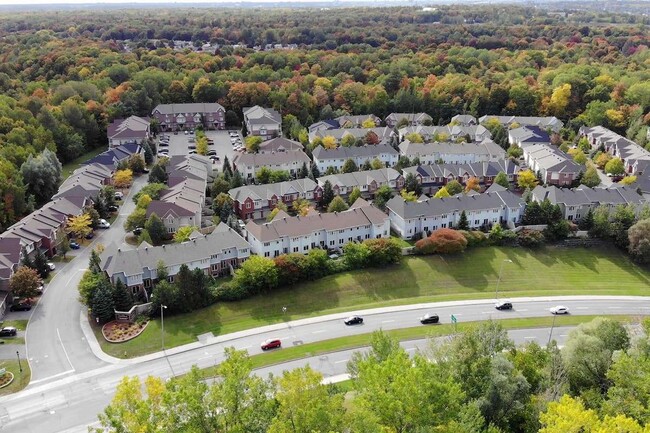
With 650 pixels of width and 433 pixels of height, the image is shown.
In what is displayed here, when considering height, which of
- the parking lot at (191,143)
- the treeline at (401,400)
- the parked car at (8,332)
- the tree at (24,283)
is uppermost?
the treeline at (401,400)

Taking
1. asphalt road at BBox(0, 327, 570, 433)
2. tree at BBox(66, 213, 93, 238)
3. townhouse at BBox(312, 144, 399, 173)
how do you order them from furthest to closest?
1. townhouse at BBox(312, 144, 399, 173)
2. tree at BBox(66, 213, 93, 238)
3. asphalt road at BBox(0, 327, 570, 433)

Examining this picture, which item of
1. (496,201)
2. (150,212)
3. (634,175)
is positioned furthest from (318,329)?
(634,175)

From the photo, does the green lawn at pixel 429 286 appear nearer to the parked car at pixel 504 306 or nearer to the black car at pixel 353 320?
the parked car at pixel 504 306

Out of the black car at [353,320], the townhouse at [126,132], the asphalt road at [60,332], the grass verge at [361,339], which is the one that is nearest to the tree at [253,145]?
the townhouse at [126,132]

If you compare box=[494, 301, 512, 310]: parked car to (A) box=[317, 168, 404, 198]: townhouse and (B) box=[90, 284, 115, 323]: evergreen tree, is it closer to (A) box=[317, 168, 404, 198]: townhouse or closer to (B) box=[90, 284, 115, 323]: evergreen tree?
(A) box=[317, 168, 404, 198]: townhouse

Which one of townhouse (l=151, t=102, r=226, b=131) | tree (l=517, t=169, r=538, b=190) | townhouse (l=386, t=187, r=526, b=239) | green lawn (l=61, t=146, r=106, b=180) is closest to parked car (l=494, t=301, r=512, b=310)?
townhouse (l=386, t=187, r=526, b=239)

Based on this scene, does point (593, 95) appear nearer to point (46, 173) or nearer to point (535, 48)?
point (535, 48)
